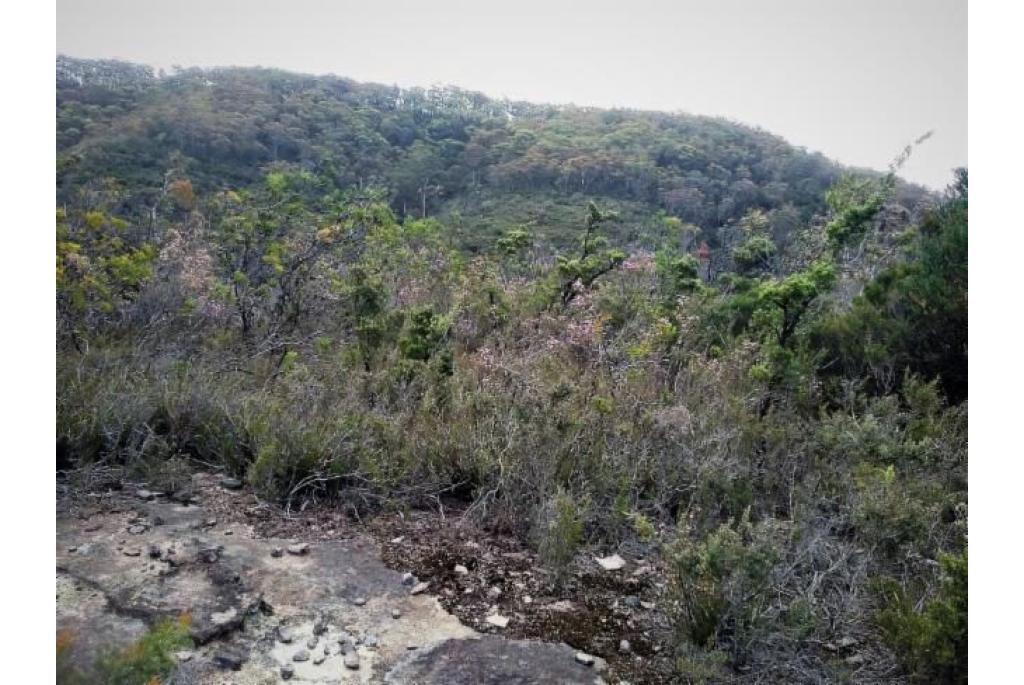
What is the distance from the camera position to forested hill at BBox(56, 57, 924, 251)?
21.9 meters

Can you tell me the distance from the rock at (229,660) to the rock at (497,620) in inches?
33.0

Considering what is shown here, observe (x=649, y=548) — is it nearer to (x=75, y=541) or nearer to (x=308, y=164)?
(x=75, y=541)

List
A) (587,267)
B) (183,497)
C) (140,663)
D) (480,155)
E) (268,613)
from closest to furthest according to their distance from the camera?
(140,663) < (268,613) < (183,497) < (587,267) < (480,155)

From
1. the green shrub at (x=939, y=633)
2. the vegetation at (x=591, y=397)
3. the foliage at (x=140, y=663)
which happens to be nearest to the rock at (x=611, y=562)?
the vegetation at (x=591, y=397)

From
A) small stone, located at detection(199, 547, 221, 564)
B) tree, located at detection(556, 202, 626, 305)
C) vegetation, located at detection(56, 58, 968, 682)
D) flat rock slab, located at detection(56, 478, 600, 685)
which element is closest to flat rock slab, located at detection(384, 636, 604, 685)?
flat rock slab, located at detection(56, 478, 600, 685)

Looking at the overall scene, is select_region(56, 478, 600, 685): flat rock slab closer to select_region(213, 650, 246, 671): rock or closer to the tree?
select_region(213, 650, 246, 671): rock

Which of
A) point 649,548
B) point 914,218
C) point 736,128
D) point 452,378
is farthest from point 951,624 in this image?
point 736,128

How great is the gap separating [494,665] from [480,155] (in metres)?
31.3

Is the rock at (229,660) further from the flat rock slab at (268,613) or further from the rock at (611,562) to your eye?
the rock at (611,562)

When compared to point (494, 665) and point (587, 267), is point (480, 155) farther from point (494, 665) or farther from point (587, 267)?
point (494, 665)

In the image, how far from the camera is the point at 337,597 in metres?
2.50

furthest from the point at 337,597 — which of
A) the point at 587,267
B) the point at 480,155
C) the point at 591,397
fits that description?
the point at 480,155

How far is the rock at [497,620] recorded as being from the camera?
96.4 inches
